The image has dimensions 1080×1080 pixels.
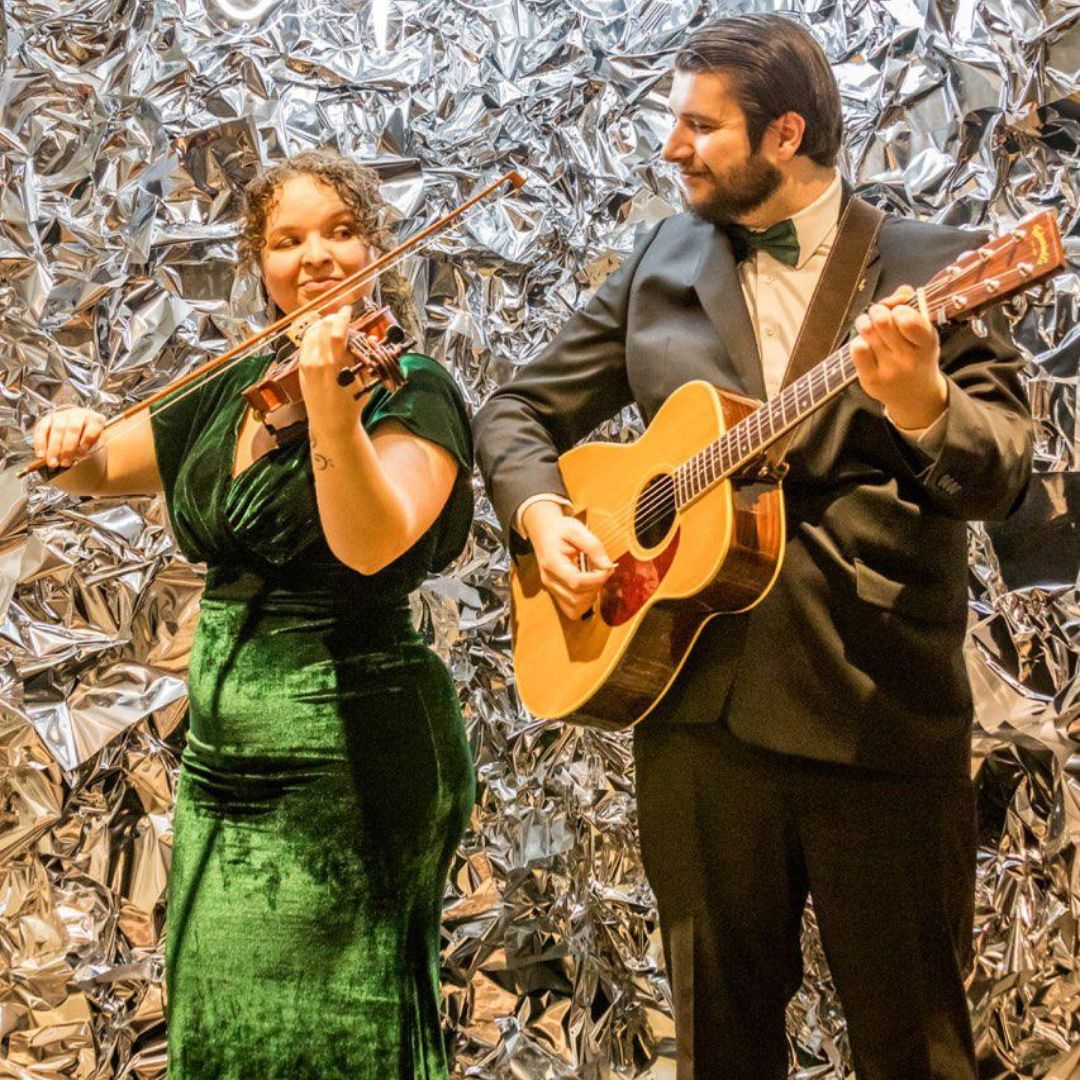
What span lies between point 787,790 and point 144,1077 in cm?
149

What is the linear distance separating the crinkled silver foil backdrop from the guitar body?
621mm

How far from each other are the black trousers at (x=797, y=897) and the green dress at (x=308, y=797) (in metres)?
0.34

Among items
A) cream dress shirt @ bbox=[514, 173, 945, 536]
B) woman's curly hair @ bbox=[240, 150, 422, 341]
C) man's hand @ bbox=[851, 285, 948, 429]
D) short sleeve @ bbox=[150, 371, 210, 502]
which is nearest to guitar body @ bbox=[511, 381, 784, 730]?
cream dress shirt @ bbox=[514, 173, 945, 536]

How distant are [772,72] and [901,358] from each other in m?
0.59

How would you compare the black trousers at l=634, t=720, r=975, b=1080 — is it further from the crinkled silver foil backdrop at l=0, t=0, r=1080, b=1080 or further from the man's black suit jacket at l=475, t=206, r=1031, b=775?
the crinkled silver foil backdrop at l=0, t=0, r=1080, b=1080

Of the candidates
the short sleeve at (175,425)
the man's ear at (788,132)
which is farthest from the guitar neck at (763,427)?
the short sleeve at (175,425)

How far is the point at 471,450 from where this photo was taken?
1854 mm

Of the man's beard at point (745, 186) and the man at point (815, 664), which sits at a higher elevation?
the man's beard at point (745, 186)

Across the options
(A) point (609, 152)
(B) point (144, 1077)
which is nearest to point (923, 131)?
(A) point (609, 152)

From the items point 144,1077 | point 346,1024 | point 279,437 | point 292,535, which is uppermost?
point 279,437

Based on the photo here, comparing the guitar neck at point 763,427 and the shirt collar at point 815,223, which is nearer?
the guitar neck at point 763,427

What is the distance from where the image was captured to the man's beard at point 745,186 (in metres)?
1.76

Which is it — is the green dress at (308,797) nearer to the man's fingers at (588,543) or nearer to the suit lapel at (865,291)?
the man's fingers at (588,543)

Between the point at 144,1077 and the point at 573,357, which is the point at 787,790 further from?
the point at 144,1077
